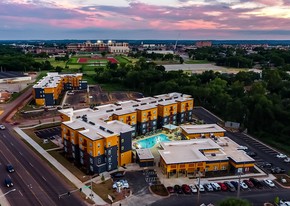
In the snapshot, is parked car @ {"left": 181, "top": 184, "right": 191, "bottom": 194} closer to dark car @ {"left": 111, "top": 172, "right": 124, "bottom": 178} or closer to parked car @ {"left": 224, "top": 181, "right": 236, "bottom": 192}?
parked car @ {"left": 224, "top": 181, "right": 236, "bottom": 192}

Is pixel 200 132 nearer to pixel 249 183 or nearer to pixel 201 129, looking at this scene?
pixel 201 129

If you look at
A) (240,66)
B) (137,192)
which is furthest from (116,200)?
(240,66)

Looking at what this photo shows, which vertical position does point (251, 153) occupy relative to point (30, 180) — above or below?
above

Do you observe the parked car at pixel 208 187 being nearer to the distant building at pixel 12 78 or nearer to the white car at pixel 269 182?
the white car at pixel 269 182

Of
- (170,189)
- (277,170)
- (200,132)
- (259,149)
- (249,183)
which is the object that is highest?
(200,132)

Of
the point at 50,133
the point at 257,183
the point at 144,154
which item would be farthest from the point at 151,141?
the point at 257,183

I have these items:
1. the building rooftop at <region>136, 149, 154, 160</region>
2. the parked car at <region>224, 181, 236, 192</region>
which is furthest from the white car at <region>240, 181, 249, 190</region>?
the building rooftop at <region>136, 149, 154, 160</region>

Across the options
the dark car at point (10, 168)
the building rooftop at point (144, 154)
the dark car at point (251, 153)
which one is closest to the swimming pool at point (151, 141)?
the building rooftop at point (144, 154)
